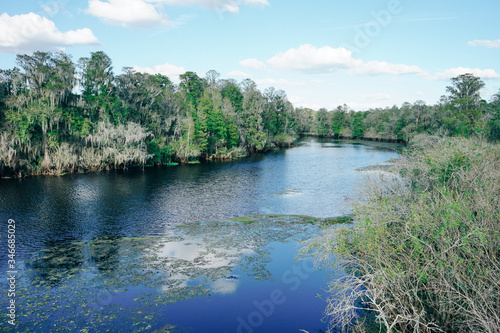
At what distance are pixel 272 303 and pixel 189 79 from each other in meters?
67.3

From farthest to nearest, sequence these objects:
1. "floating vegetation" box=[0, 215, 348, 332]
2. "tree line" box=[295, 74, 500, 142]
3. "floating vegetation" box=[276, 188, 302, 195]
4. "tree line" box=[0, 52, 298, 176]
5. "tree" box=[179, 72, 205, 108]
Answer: "tree" box=[179, 72, 205, 108] < "tree line" box=[295, 74, 500, 142] < "tree line" box=[0, 52, 298, 176] < "floating vegetation" box=[276, 188, 302, 195] < "floating vegetation" box=[0, 215, 348, 332]

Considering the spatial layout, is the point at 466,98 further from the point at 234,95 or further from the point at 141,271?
the point at 141,271

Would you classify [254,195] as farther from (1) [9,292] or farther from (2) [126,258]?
(1) [9,292]

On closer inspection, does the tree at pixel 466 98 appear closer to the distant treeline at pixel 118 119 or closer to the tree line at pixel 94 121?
the distant treeline at pixel 118 119

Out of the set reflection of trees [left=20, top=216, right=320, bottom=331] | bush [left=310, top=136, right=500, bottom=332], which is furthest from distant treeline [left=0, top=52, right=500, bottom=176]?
reflection of trees [left=20, top=216, right=320, bottom=331]

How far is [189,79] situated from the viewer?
73312 millimetres

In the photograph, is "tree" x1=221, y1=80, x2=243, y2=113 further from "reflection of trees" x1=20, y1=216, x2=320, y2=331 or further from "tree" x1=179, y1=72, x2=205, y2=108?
"reflection of trees" x1=20, y1=216, x2=320, y2=331

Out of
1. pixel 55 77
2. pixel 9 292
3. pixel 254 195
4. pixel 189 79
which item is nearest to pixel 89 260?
pixel 9 292

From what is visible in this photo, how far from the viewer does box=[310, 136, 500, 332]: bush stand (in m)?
7.86

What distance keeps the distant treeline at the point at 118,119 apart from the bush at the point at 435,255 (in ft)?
49.3

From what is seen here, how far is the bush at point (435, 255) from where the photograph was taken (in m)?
7.86

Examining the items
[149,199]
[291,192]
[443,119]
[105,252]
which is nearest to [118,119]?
[149,199]

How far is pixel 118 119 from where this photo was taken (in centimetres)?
4553

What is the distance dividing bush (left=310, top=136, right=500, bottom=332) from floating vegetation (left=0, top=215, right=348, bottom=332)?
18.7 feet
